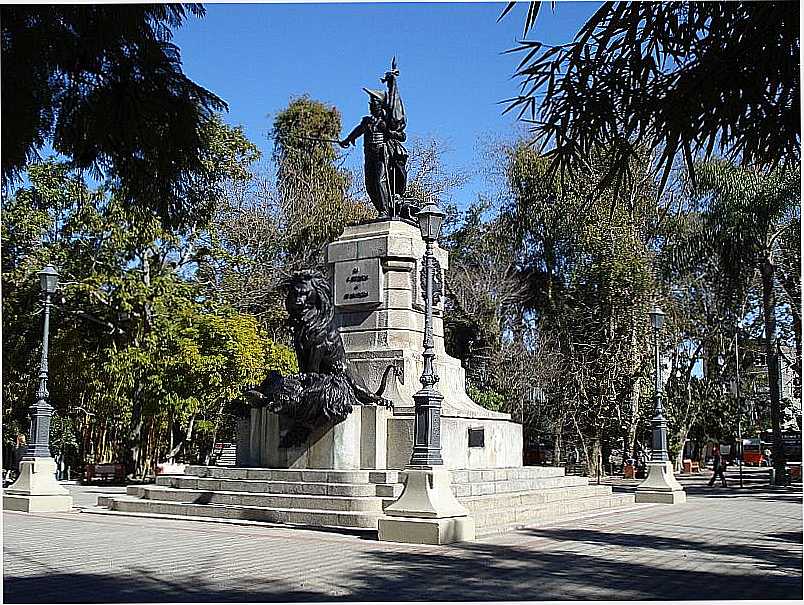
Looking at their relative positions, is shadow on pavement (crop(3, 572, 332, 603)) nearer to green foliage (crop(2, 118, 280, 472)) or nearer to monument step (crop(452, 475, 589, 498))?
monument step (crop(452, 475, 589, 498))

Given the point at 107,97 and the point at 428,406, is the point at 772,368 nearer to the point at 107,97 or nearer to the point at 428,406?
the point at 428,406

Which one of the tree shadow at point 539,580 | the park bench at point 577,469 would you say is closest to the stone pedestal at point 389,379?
the tree shadow at point 539,580

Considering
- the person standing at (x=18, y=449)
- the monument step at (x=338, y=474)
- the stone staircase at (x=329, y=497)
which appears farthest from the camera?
the person standing at (x=18, y=449)

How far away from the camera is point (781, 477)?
27562 millimetres

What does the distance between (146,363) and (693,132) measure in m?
23.1

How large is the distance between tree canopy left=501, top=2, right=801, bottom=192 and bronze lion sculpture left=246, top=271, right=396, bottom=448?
851cm

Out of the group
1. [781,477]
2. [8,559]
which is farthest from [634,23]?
[781,477]

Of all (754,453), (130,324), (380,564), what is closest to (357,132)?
(380,564)

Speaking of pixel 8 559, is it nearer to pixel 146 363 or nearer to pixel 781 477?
pixel 146 363

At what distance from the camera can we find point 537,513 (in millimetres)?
14180

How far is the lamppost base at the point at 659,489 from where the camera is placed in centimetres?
1958

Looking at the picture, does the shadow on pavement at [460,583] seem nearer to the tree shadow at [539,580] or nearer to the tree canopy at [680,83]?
the tree shadow at [539,580]

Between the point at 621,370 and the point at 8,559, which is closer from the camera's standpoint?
the point at 8,559

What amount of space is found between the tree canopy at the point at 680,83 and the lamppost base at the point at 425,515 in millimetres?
5885
